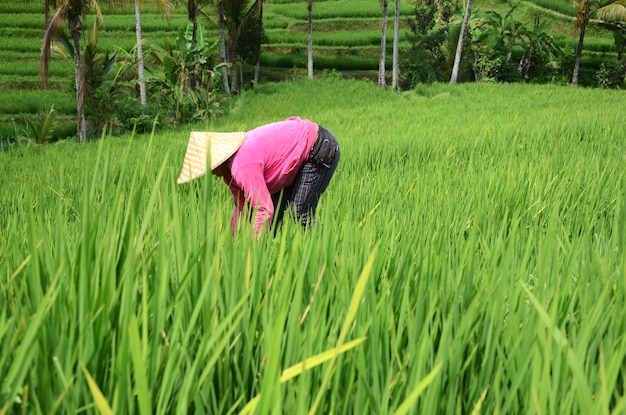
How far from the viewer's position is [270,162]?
2.01 m

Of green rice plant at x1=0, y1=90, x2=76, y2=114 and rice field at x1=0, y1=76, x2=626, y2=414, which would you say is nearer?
rice field at x1=0, y1=76, x2=626, y2=414

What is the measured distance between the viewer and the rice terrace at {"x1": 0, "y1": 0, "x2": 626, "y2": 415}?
0.54 meters

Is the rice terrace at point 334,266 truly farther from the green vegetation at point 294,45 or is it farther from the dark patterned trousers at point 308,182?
the green vegetation at point 294,45

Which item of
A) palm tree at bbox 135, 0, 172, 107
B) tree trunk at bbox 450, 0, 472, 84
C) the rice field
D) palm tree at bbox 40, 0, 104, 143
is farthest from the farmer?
tree trunk at bbox 450, 0, 472, 84

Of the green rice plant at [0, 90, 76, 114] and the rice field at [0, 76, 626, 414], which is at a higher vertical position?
the rice field at [0, 76, 626, 414]

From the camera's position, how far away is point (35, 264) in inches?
24.8

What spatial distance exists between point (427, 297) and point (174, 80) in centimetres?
1089

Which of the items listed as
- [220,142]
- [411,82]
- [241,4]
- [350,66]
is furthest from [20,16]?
[220,142]

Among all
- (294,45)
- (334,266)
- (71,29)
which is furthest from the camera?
(294,45)

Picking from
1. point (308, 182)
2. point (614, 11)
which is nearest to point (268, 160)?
point (308, 182)

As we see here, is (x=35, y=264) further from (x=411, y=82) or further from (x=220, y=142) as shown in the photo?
(x=411, y=82)

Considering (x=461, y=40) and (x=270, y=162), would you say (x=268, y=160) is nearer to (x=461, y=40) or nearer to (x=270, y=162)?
(x=270, y=162)

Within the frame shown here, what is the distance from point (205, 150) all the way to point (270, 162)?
0.97ft

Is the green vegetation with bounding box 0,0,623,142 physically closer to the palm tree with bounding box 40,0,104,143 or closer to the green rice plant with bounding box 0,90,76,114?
the green rice plant with bounding box 0,90,76,114
